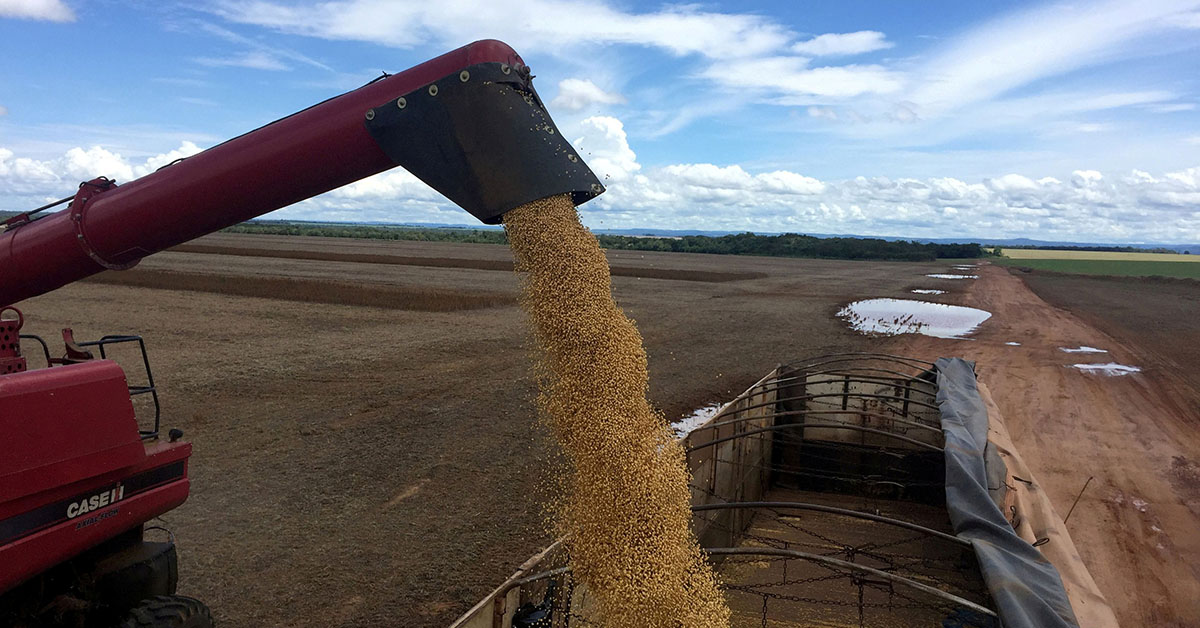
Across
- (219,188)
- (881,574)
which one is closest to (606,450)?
(881,574)

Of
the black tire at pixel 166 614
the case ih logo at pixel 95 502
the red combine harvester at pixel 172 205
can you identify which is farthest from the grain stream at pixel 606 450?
the case ih logo at pixel 95 502

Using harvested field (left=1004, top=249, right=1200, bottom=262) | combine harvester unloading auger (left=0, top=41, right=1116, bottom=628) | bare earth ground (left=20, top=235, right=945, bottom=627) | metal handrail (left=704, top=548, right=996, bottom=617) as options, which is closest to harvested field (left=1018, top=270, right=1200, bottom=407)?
bare earth ground (left=20, top=235, right=945, bottom=627)

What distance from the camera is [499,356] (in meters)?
13.7

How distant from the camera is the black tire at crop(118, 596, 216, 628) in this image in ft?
11.4

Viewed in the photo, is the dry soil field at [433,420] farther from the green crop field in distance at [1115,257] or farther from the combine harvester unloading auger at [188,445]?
the green crop field in distance at [1115,257]

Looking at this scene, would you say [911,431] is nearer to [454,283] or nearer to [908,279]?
[454,283]

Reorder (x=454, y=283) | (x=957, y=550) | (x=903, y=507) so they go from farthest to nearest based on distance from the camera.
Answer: (x=454, y=283) < (x=903, y=507) < (x=957, y=550)

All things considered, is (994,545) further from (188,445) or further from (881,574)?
(188,445)

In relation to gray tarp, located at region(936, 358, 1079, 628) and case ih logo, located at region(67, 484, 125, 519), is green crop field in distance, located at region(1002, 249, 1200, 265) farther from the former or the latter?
case ih logo, located at region(67, 484, 125, 519)

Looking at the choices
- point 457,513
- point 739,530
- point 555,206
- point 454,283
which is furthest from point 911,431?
point 454,283

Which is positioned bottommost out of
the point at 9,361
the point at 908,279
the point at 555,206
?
the point at 908,279

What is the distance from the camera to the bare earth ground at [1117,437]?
6.34 m

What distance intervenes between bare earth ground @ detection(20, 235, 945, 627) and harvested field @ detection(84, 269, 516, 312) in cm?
18

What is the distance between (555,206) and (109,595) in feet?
9.79
